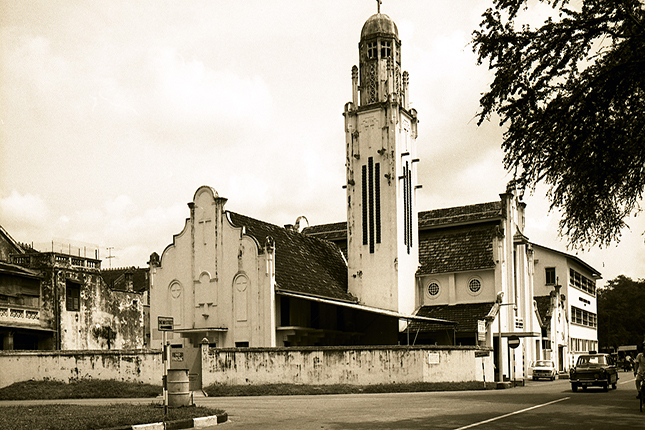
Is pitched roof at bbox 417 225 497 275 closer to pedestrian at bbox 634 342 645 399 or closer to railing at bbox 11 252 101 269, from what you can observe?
pedestrian at bbox 634 342 645 399

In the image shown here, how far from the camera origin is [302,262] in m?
42.0

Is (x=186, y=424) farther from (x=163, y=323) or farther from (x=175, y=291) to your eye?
(x=175, y=291)

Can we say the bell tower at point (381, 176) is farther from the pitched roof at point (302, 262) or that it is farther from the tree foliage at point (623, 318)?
the tree foliage at point (623, 318)

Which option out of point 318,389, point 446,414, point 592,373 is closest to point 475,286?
point 592,373

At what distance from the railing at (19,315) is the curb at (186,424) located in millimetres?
27701

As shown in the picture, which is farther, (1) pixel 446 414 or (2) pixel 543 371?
(2) pixel 543 371

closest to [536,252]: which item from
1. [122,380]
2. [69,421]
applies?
[122,380]

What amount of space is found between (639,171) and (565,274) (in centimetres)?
5219

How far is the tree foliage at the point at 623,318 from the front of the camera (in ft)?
281

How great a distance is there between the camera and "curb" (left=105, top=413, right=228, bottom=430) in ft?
48.1

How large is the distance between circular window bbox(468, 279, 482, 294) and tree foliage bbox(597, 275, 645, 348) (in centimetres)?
4841

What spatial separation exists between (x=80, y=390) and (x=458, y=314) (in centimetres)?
2204

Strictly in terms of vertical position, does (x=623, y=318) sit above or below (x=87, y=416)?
below

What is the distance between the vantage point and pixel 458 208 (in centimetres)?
4981
